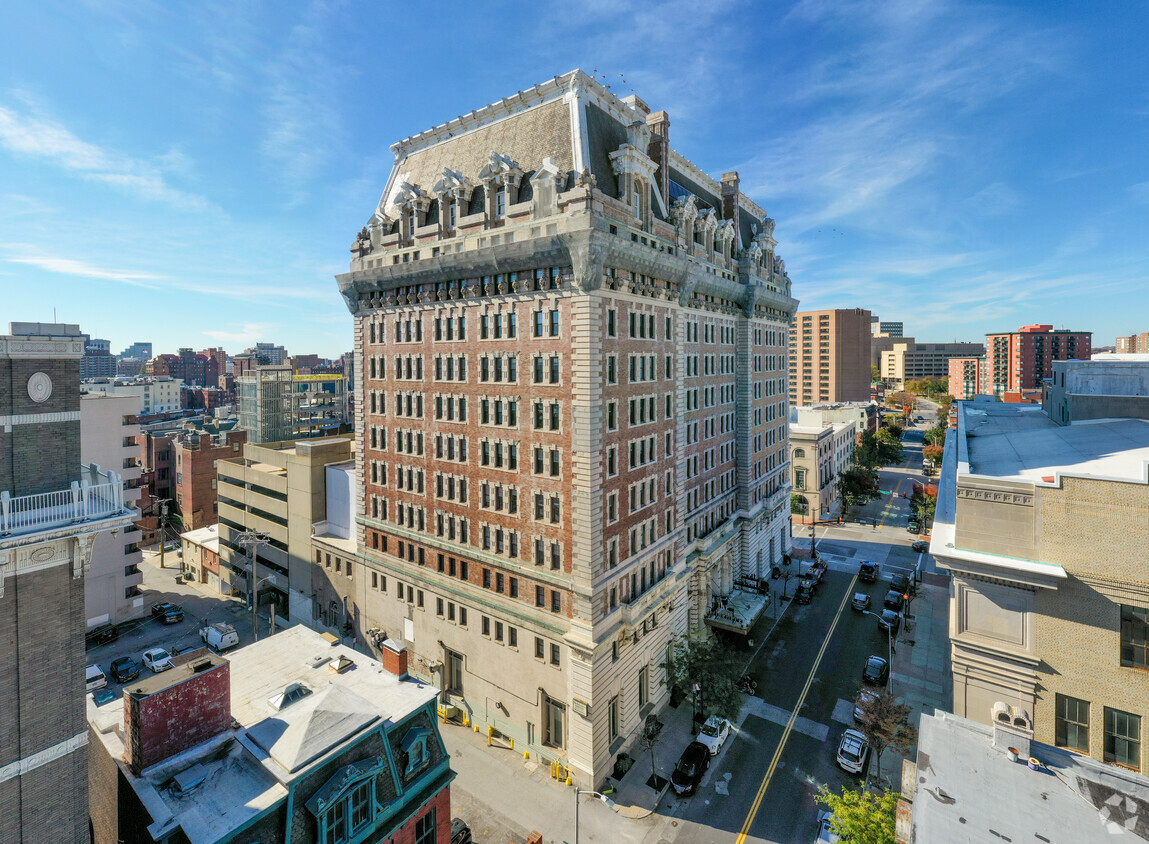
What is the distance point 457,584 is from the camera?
40.0 meters

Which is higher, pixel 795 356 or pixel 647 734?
pixel 795 356

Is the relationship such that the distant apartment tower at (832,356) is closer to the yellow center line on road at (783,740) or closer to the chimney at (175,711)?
the yellow center line on road at (783,740)

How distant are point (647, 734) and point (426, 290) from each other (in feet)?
119

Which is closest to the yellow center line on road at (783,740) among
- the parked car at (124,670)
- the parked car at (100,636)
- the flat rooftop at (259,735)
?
the flat rooftop at (259,735)

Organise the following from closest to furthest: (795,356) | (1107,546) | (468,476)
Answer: (1107,546) → (468,476) → (795,356)

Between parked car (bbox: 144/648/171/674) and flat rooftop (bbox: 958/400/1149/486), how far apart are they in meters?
62.7

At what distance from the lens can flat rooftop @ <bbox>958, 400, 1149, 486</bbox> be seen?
22172 mm

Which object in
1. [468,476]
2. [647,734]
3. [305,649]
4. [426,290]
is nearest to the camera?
[305,649]

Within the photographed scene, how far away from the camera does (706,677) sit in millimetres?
37312

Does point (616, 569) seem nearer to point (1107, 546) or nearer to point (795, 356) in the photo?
point (1107, 546)

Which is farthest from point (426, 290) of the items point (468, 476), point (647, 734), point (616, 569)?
point (647, 734)

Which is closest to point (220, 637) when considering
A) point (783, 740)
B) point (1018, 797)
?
point (783, 740)

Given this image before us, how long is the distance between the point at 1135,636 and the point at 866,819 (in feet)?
39.7

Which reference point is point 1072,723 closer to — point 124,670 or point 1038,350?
point 124,670
